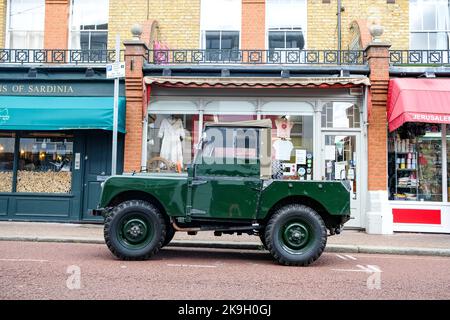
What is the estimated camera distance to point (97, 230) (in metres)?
11.1

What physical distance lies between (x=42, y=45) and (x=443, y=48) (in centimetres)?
1171

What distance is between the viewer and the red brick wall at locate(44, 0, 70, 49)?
43.2 ft

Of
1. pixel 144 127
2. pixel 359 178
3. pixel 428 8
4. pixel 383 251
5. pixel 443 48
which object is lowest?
pixel 383 251

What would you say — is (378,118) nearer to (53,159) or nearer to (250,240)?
(250,240)

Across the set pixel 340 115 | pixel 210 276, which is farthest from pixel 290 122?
pixel 210 276

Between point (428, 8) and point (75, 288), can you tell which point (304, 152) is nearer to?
point (428, 8)

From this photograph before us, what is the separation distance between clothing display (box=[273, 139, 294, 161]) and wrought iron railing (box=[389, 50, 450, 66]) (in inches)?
141

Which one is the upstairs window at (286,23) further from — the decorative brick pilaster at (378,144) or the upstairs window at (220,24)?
the decorative brick pilaster at (378,144)

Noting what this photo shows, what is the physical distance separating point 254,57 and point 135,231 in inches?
273

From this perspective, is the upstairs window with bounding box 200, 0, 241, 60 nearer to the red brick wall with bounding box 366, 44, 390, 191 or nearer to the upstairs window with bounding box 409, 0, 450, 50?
the red brick wall with bounding box 366, 44, 390, 191

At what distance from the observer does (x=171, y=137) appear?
40.3 ft

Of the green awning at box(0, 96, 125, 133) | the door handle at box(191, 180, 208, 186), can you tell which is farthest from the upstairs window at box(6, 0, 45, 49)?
the door handle at box(191, 180, 208, 186)

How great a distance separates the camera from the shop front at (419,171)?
11617mm

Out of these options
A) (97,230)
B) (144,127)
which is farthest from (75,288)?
(144,127)
